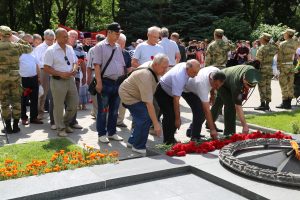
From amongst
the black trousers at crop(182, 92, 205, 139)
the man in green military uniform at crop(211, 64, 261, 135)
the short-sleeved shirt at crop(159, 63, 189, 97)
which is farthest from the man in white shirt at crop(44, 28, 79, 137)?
the man in green military uniform at crop(211, 64, 261, 135)

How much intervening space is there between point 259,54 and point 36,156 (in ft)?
22.0

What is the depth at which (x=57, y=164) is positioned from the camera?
549 centimetres

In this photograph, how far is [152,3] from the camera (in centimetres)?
2872

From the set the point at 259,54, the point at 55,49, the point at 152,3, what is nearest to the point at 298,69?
the point at 259,54

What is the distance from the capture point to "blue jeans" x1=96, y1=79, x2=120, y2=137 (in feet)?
23.2

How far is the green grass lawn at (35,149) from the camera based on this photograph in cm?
635

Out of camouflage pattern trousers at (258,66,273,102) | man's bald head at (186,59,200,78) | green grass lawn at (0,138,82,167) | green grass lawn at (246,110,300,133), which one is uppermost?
man's bald head at (186,59,200,78)

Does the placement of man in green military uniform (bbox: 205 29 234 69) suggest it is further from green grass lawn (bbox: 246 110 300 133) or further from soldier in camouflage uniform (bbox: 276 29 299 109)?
green grass lawn (bbox: 246 110 300 133)

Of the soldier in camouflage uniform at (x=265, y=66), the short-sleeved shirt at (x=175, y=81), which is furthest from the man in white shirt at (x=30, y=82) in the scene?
the soldier in camouflage uniform at (x=265, y=66)

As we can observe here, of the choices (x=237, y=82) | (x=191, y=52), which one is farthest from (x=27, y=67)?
(x=191, y=52)

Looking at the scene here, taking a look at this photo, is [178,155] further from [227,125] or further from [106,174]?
[227,125]

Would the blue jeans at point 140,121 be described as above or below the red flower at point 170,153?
above

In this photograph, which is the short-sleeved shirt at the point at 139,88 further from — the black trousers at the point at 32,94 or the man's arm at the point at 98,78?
the black trousers at the point at 32,94

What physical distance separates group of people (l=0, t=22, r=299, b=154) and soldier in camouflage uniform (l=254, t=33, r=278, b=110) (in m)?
2.56
